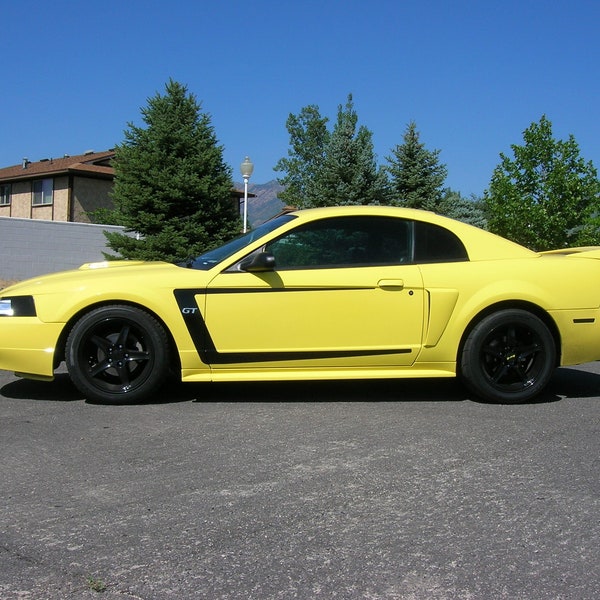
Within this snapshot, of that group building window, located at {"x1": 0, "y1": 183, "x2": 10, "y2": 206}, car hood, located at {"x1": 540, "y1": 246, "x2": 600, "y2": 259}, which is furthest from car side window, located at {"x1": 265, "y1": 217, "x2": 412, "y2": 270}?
building window, located at {"x1": 0, "y1": 183, "x2": 10, "y2": 206}

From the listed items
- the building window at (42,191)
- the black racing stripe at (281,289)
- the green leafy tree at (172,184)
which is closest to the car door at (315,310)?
the black racing stripe at (281,289)

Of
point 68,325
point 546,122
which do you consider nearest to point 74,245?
point 546,122

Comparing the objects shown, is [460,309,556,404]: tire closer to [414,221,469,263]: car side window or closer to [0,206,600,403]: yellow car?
[0,206,600,403]: yellow car

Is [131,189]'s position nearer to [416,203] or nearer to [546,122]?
[416,203]

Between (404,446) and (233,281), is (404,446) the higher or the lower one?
the lower one

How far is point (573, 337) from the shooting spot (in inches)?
210

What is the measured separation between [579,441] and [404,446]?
3.64ft

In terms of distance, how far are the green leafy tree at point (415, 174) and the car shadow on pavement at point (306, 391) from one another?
923 inches

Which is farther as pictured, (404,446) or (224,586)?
(404,446)

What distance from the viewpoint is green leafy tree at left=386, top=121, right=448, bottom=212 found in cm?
2906

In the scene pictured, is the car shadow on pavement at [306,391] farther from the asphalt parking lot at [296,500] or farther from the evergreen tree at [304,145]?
the evergreen tree at [304,145]

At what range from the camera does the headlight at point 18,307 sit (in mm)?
4980

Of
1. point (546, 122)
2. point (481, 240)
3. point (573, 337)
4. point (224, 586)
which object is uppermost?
point (546, 122)

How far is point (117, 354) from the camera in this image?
502 cm
